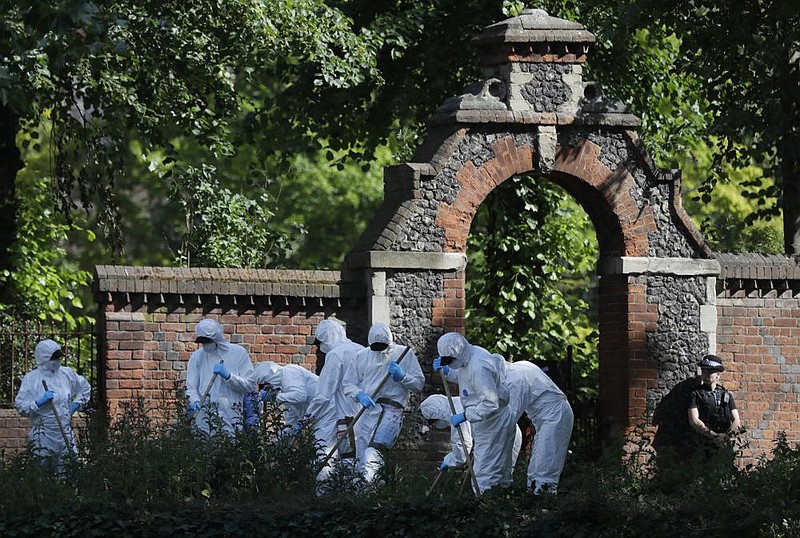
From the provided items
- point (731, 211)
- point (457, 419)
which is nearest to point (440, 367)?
point (457, 419)

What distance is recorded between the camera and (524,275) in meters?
20.6

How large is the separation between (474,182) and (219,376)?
3.36 m

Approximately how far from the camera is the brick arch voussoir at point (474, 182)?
1656 centimetres

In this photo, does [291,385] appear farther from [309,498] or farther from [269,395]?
[309,498]

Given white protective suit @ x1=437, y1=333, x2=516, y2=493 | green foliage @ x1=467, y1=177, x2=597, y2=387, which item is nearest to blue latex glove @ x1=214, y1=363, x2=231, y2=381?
white protective suit @ x1=437, y1=333, x2=516, y2=493

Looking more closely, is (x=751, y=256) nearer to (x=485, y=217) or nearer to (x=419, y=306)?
(x=419, y=306)

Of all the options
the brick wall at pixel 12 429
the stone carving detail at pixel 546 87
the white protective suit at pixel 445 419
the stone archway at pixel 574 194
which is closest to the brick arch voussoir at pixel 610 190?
the stone archway at pixel 574 194

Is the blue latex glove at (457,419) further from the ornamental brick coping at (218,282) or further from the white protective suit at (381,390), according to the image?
the ornamental brick coping at (218,282)

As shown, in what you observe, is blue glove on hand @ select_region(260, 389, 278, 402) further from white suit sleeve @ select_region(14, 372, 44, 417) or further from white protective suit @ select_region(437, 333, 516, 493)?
white suit sleeve @ select_region(14, 372, 44, 417)

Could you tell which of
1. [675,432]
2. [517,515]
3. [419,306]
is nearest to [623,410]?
[675,432]

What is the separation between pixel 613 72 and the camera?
69.2ft

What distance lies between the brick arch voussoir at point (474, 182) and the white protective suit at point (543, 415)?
3.01 metres

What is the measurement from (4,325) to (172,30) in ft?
11.8

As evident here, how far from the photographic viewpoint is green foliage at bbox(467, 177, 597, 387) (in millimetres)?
20453
